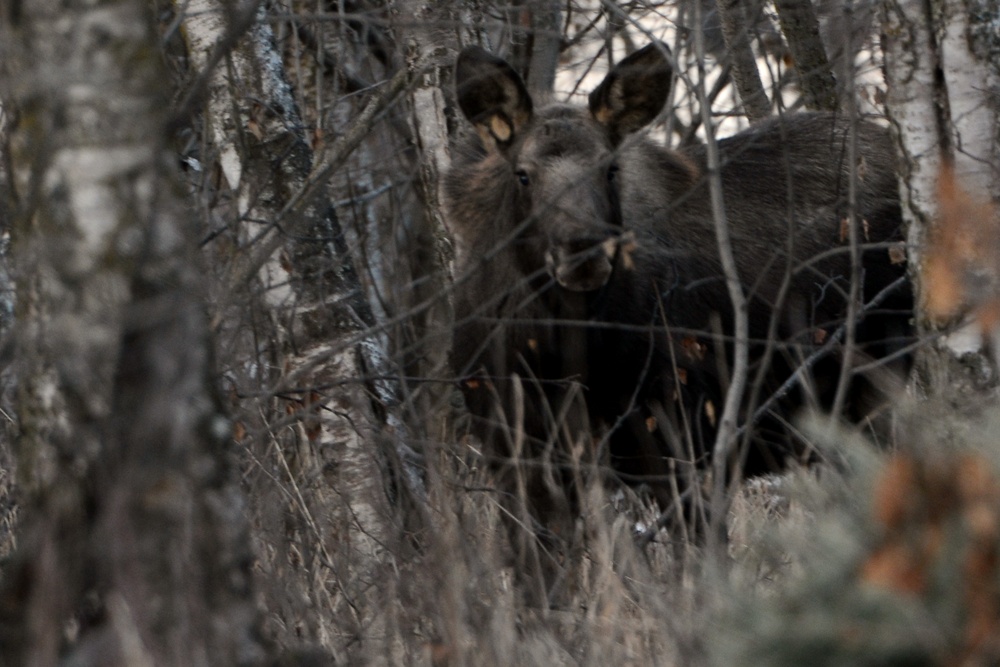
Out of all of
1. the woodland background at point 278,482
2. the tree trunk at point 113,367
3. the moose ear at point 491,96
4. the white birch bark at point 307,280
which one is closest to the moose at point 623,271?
the moose ear at point 491,96

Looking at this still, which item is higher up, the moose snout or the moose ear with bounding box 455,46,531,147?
the moose ear with bounding box 455,46,531,147

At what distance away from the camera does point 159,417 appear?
9.58 feet

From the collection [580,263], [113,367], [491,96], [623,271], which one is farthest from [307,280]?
[113,367]

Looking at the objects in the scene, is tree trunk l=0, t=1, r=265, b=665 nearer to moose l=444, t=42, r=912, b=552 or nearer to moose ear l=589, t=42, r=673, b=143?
moose l=444, t=42, r=912, b=552

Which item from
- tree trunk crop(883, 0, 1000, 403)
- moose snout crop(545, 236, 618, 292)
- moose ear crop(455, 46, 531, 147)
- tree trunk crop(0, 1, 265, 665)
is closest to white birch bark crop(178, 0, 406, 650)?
moose ear crop(455, 46, 531, 147)

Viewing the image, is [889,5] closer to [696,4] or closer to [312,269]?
[696,4]

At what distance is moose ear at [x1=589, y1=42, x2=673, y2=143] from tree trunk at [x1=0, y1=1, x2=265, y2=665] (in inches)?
161

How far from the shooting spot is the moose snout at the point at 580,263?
19.9 ft

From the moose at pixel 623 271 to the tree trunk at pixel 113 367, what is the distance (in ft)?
10.2

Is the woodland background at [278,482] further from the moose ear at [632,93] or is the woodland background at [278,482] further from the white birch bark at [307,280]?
the moose ear at [632,93]

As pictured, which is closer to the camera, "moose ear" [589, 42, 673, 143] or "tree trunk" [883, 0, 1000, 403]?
"tree trunk" [883, 0, 1000, 403]

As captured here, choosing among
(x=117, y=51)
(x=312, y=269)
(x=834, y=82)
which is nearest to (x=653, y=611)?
(x=117, y=51)

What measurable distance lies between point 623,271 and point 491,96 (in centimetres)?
109

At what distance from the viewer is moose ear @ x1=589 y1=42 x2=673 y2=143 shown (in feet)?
22.3
